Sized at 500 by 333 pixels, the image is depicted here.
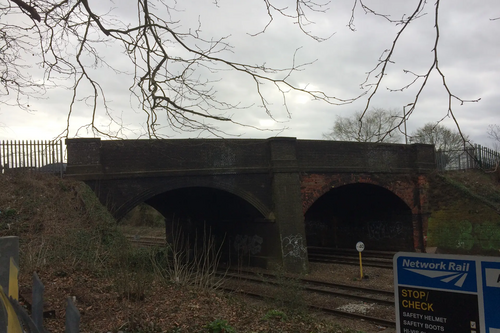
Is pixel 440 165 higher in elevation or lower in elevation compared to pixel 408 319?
higher

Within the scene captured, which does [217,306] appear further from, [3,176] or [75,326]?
[3,176]

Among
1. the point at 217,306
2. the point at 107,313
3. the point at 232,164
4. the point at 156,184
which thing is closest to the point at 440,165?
the point at 232,164

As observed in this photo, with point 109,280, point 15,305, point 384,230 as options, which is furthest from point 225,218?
point 15,305

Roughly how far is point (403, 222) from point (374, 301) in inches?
446

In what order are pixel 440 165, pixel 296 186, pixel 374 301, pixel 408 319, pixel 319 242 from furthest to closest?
pixel 319 242 < pixel 440 165 < pixel 296 186 < pixel 374 301 < pixel 408 319

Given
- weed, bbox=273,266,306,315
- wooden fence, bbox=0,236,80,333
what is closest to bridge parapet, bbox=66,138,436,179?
weed, bbox=273,266,306,315

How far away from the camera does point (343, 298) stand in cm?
1266

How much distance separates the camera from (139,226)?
40125 mm

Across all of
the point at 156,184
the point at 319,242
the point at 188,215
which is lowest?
the point at 319,242

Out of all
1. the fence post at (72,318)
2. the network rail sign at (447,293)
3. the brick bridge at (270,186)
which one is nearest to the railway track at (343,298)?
the brick bridge at (270,186)

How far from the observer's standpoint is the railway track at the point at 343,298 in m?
10.6

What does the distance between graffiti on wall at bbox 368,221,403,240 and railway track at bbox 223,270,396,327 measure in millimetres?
9201

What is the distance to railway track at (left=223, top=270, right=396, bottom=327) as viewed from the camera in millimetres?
10648

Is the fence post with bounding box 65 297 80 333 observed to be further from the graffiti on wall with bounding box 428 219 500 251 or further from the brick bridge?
the graffiti on wall with bounding box 428 219 500 251
